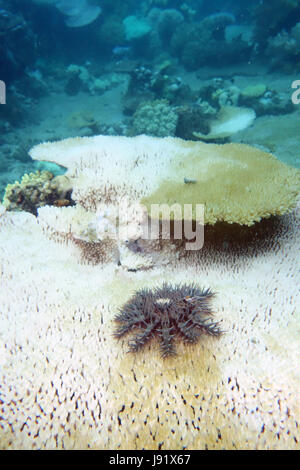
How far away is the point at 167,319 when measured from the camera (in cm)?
184

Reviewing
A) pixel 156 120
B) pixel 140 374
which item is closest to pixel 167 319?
pixel 140 374

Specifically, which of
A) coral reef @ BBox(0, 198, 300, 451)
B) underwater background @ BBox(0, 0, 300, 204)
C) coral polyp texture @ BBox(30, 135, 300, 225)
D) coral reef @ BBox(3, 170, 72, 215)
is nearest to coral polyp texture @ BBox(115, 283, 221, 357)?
coral reef @ BBox(0, 198, 300, 451)

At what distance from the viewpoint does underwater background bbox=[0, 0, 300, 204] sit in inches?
354

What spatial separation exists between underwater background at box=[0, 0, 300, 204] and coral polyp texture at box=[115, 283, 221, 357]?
6246 millimetres

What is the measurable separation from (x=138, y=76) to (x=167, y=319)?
1303 centimetres

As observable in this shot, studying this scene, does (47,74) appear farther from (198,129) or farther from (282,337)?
(282,337)

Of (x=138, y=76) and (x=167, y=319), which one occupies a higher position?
(x=138, y=76)

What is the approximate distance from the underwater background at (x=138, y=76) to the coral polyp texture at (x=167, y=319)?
20.5 feet

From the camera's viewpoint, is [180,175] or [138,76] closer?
[180,175]

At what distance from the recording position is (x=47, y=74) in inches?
669

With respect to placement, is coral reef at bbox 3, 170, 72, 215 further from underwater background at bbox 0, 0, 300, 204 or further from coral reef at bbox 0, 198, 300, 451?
underwater background at bbox 0, 0, 300, 204

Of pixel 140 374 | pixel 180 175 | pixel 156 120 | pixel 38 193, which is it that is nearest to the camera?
pixel 140 374

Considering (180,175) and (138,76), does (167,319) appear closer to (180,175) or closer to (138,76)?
(180,175)
